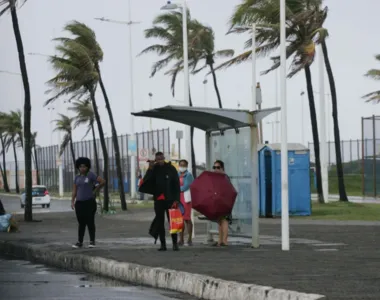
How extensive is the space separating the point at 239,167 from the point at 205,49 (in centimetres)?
4407

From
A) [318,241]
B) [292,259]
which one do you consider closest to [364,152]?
[318,241]

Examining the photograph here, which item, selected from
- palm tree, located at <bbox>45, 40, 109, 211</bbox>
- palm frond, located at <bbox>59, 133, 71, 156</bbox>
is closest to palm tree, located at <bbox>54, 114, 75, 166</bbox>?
palm frond, located at <bbox>59, 133, 71, 156</bbox>

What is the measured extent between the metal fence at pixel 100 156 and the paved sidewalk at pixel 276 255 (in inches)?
1230

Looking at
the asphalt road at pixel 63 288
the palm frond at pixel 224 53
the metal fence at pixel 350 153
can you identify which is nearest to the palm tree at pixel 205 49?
the palm frond at pixel 224 53

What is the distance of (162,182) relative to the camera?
22.1 metres

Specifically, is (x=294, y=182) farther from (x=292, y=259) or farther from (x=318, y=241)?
(x=292, y=259)

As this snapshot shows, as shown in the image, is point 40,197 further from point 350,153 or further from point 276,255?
point 276,255

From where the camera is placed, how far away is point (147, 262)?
18.4m

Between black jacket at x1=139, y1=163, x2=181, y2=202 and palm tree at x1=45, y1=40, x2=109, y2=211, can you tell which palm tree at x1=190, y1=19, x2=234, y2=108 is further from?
black jacket at x1=139, y1=163, x2=181, y2=202

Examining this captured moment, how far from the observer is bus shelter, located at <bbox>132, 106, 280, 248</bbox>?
21.7 meters

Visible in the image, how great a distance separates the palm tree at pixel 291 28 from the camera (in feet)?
154

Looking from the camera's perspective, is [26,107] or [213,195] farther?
[26,107]

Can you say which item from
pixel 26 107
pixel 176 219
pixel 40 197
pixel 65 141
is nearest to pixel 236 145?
pixel 176 219

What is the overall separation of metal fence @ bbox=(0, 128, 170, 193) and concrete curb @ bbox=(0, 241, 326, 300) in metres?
38.7
